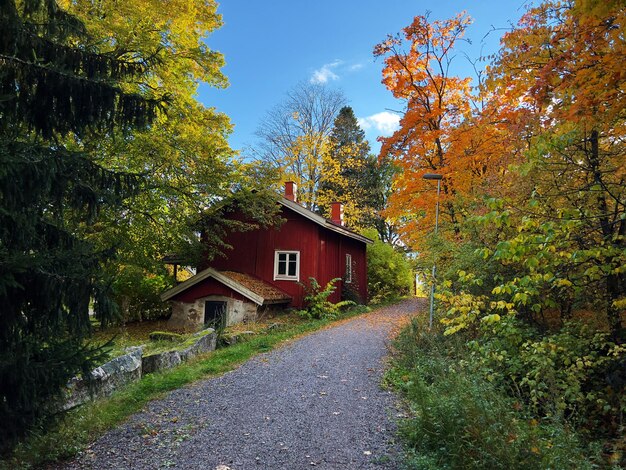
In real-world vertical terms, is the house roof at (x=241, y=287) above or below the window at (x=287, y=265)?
below

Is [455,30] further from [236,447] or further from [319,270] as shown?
[236,447]

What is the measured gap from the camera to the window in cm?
1812

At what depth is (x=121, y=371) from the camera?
655cm

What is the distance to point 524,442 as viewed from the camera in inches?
144

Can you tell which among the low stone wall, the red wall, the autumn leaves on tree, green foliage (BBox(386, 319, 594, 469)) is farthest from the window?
green foliage (BBox(386, 319, 594, 469))

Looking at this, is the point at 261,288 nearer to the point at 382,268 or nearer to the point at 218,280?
the point at 218,280

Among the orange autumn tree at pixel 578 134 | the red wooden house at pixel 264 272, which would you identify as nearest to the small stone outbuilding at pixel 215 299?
the red wooden house at pixel 264 272

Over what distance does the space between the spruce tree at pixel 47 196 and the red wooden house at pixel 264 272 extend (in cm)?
1135

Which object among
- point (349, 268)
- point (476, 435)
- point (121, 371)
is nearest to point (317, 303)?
point (349, 268)

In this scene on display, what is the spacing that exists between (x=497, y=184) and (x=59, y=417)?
8.93 meters

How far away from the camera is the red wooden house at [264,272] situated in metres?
16.1

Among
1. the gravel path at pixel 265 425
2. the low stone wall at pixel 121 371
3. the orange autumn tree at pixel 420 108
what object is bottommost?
the gravel path at pixel 265 425

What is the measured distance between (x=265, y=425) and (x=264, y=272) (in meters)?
13.3

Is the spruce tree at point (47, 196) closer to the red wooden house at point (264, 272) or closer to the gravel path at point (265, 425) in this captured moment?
the gravel path at point (265, 425)
